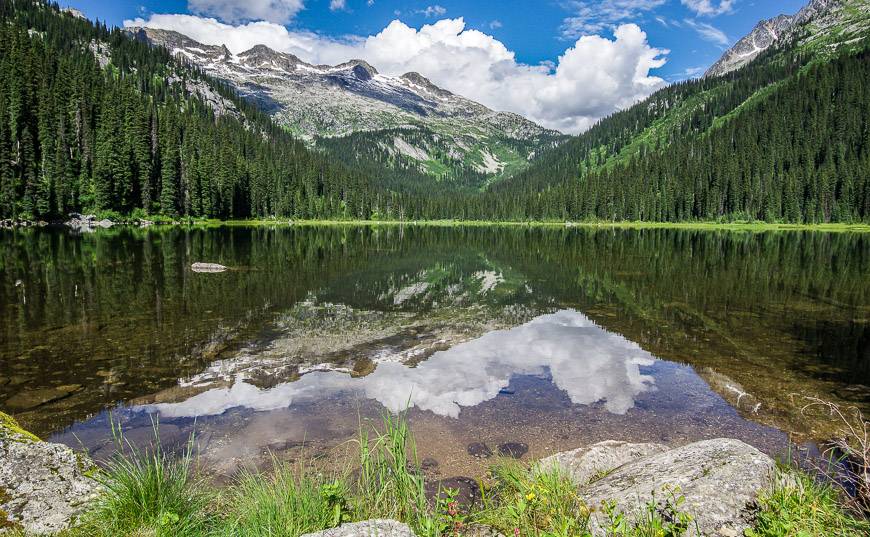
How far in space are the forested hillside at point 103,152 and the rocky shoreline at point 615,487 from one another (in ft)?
325

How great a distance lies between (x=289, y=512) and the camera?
215 inches

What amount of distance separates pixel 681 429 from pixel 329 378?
384 inches

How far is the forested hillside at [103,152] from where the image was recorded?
83.8 meters

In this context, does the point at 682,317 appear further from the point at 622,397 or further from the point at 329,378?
the point at 329,378

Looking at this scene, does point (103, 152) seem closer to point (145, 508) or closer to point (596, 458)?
point (145, 508)

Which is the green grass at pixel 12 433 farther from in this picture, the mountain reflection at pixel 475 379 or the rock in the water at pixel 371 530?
the rock in the water at pixel 371 530

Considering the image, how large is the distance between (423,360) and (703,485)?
10.8 m

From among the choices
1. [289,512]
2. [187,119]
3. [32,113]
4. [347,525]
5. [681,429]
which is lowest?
[681,429]

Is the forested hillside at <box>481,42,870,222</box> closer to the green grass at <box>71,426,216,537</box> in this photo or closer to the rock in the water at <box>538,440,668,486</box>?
the rock in the water at <box>538,440,668,486</box>

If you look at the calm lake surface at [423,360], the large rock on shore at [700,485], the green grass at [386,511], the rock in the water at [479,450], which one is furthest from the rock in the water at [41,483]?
the rock in the water at [479,450]

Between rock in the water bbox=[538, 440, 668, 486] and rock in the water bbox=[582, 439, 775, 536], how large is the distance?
914 mm

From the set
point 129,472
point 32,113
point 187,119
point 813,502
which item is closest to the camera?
point 813,502

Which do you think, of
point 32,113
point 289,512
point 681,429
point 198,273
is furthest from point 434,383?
point 32,113

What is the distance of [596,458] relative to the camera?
27.4ft
